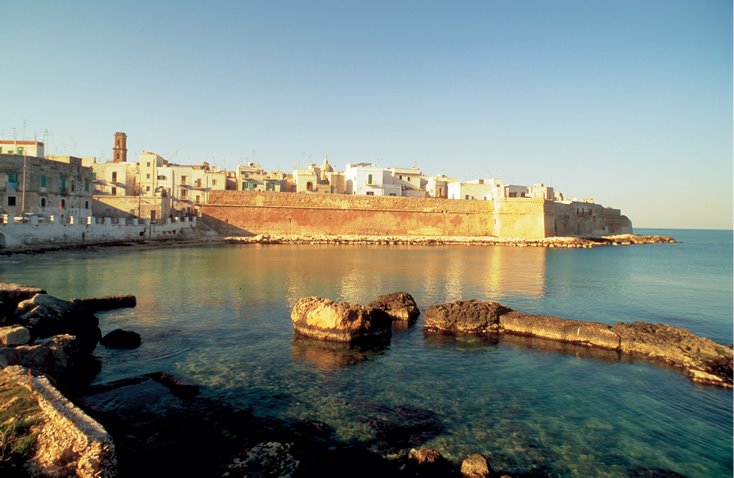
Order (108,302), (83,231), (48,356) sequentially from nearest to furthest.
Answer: (48,356) < (108,302) < (83,231)

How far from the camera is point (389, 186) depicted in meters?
54.0

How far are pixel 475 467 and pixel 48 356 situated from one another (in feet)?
20.4

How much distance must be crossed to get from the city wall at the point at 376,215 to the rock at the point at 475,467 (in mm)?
40769

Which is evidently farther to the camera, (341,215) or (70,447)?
(341,215)

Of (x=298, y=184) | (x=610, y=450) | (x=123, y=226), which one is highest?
(x=298, y=184)

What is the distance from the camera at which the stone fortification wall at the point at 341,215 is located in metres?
43.5

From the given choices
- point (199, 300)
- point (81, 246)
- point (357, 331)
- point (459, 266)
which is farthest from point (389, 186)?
point (357, 331)

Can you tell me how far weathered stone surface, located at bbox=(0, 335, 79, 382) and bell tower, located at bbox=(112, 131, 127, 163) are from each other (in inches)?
1972

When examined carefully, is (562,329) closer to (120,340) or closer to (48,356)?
(120,340)

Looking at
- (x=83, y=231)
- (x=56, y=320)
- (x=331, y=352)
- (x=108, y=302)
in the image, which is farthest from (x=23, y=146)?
(x=331, y=352)

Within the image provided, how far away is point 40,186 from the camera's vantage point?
29.6m

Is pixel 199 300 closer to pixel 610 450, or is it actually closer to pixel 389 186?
pixel 610 450

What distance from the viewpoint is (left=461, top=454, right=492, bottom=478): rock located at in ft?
15.5

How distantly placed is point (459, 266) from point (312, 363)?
18.1 meters
